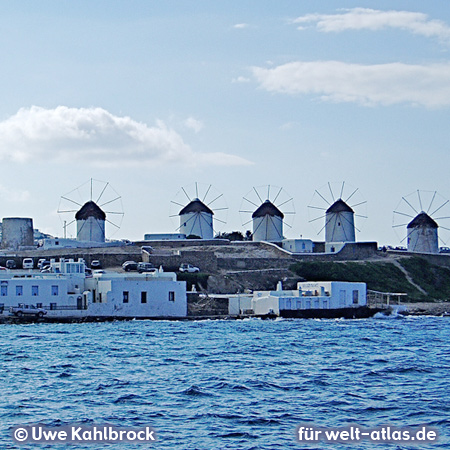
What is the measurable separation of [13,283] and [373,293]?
107ft

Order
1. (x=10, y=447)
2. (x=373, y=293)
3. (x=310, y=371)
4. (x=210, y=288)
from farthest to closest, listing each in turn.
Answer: (x=373, y=293) → (x=210, y=288) → (x=310, y=371) → (x=10, y=447)

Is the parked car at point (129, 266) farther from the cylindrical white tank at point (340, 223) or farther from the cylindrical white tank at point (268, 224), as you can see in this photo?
the cylindrical white tank at point (340, 223)

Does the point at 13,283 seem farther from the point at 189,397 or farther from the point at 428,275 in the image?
the point at 428,275

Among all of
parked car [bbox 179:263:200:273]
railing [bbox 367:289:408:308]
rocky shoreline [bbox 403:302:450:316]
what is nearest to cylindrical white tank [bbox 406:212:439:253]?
railing [bbox 367:289:408:308]

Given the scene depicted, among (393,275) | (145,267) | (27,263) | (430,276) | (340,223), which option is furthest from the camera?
(340,223)

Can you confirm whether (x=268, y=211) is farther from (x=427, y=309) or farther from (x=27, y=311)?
(x=27, y=311)

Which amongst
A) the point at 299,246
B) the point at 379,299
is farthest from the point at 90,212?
the point at 379,299

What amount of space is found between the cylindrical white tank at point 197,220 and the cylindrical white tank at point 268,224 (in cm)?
552

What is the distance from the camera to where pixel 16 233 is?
290 feet

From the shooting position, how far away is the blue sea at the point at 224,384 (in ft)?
68.6

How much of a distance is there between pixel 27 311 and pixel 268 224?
51.4 meters

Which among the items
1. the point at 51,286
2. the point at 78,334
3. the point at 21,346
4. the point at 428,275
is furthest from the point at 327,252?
the point at 21,346

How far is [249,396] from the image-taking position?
2489 cm

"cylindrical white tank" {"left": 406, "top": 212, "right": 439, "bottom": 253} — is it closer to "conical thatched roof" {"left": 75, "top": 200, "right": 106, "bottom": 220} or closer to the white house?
"conical thatched roof" {"left": 75, "top": 200, "right": 106, "bottom": 220}
